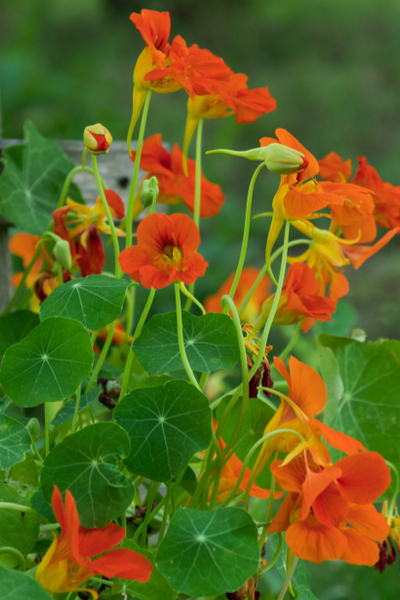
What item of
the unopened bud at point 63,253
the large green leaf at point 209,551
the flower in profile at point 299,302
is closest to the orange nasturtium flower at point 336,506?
the large green leaf at point 209,551

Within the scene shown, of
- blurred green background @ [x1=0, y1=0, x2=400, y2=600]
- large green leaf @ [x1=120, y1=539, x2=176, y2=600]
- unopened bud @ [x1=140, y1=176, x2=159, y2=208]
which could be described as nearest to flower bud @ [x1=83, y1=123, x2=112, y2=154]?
unopened bud @ [x1=140, y1=176, x2=159, y2=208]

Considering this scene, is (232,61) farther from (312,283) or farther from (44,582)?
(44,582)

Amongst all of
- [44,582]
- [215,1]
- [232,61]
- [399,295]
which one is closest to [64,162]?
[44,582]

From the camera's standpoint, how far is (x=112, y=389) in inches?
18.3

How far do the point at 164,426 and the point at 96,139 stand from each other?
23cm

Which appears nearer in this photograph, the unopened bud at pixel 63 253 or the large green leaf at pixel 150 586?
the large green leaf at pixel 150 586

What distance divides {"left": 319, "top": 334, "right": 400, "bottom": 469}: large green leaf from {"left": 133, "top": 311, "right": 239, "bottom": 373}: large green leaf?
0.55 feet

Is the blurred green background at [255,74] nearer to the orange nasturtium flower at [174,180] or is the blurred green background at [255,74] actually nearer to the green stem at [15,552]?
the orange nasturtium flower at [174,180]

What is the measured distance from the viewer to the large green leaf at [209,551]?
33 cm

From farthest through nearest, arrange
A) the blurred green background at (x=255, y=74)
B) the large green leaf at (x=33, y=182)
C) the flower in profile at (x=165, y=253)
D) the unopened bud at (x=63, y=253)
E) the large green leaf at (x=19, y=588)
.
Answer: the blurred green background at (x=255, y=74) → the large green leaf at (x=33, y=182) → the unopened bud at (x=63, y=253) → the flower in profile at (x=165, y=253) → the large green leaf at (x=19, y=588)

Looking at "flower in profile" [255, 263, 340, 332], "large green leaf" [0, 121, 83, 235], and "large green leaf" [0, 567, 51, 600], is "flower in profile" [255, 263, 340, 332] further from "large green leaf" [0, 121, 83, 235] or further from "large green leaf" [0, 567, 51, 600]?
"large green leaf" [0, 121, 83, 235]

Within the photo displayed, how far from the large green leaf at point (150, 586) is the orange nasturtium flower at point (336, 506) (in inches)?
3.8

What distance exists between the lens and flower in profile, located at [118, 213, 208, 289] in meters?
0.39

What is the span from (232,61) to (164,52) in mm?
3021
